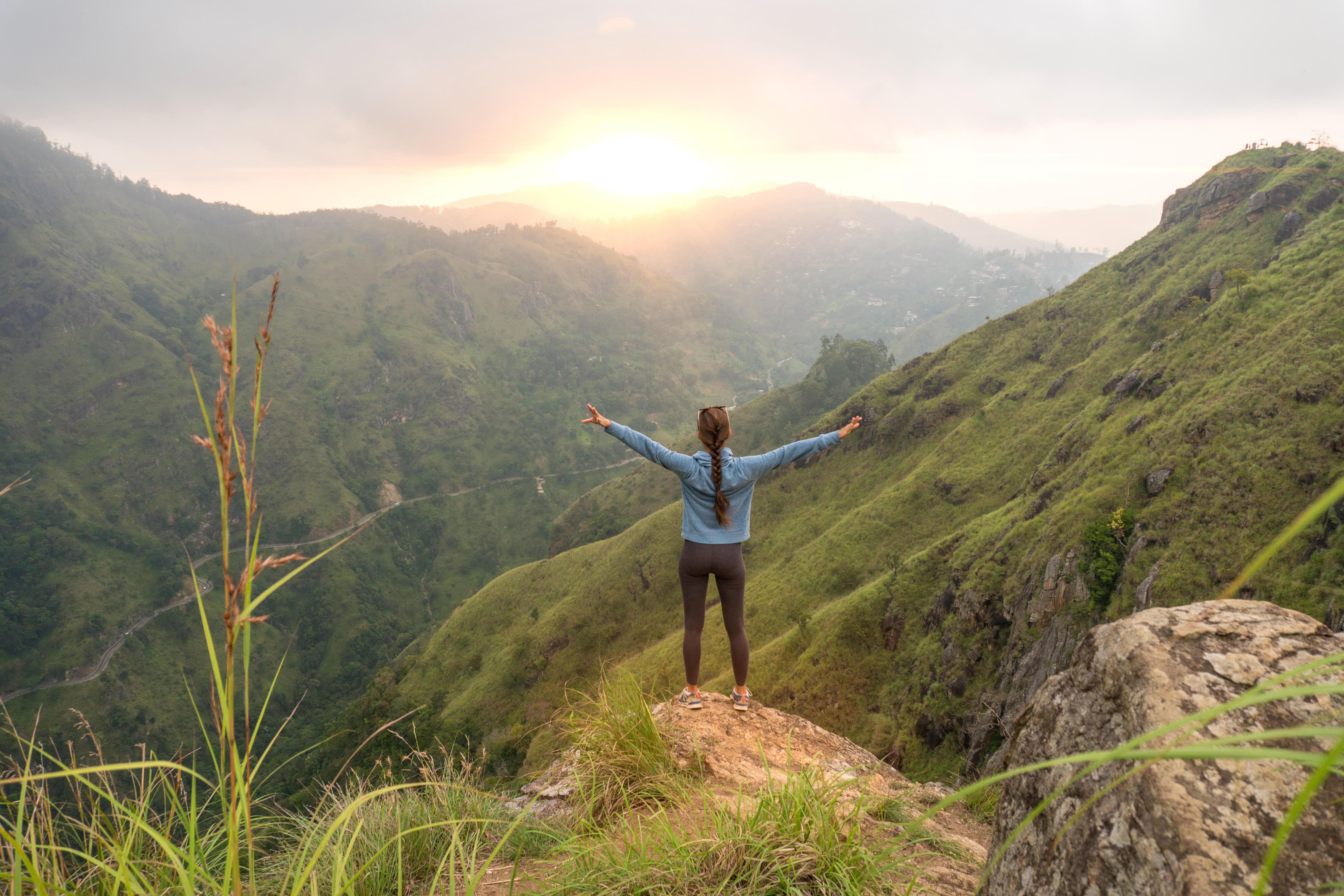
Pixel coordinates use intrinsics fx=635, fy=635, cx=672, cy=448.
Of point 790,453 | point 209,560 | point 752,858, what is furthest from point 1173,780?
point 209,560

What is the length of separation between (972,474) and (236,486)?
138ft

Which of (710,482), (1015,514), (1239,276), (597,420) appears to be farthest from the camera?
(1239,276)

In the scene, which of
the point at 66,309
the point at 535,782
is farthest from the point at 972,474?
the point at 66,309

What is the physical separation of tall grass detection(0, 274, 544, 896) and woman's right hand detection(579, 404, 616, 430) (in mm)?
2717

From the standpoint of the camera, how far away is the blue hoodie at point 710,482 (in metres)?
5.89

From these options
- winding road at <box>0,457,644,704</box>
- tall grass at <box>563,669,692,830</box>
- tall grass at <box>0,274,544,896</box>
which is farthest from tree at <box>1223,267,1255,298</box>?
winding road at <box>0,457,644,704</box>

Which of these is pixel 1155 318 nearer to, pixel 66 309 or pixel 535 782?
pixel 535 782

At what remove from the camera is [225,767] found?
252 centimetres

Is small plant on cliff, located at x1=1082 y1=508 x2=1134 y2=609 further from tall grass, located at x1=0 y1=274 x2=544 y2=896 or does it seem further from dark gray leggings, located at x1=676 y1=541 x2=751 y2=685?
tall grass, located at x1=0 y1=274 x2=544 y2=896

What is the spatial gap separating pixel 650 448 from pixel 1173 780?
4292 millimetres

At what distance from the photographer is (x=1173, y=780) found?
2658mm

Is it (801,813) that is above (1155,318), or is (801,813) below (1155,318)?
below

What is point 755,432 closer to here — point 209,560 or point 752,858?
point 752,858

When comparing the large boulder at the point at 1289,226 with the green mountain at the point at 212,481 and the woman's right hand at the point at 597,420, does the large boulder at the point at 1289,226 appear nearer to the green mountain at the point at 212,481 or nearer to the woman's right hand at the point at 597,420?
the woman's right hand at the point at 597,420
